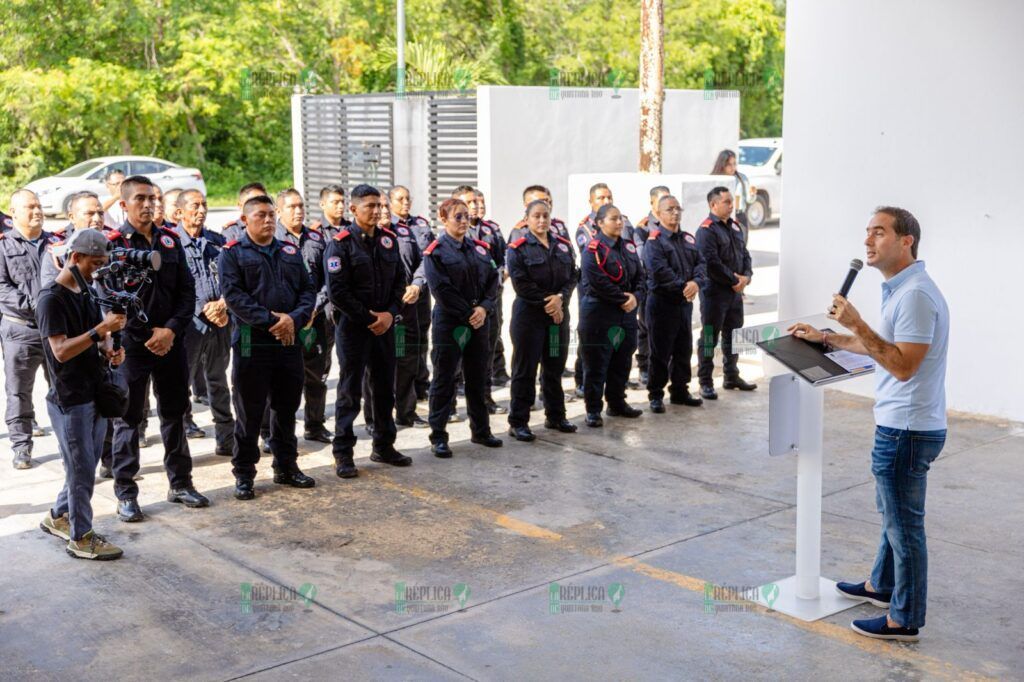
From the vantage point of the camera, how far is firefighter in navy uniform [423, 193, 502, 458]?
27.7 ft

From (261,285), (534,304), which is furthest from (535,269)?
(261,285)

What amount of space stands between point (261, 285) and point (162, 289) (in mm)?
601

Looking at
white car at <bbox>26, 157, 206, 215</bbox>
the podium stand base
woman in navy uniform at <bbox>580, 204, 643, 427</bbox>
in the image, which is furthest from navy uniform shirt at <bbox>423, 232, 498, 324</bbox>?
white car at <bbox>26, 157, 206, 215</bbox>

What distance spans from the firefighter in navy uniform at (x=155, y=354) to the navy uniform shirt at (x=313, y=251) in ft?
5.02

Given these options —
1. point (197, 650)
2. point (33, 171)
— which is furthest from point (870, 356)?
point (33, 171)

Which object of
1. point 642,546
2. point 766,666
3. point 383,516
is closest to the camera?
point 766,666

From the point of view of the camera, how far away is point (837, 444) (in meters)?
8.85

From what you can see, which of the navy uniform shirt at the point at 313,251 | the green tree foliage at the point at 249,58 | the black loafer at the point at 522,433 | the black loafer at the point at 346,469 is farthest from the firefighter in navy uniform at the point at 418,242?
the green tree foliage at the point at 249,58

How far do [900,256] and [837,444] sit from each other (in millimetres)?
3887

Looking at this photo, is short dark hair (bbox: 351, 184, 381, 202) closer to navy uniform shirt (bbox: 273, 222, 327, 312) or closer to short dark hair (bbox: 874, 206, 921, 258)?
navy uniform shirt (bbox: 273, 222, 327, 312)

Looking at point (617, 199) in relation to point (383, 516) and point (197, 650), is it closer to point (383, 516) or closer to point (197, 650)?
point (383, 516)

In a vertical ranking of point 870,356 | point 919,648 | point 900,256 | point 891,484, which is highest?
point 900,256

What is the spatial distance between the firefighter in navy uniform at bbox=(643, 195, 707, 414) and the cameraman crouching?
4768 millimetres

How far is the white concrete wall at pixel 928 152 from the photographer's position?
9227mm
